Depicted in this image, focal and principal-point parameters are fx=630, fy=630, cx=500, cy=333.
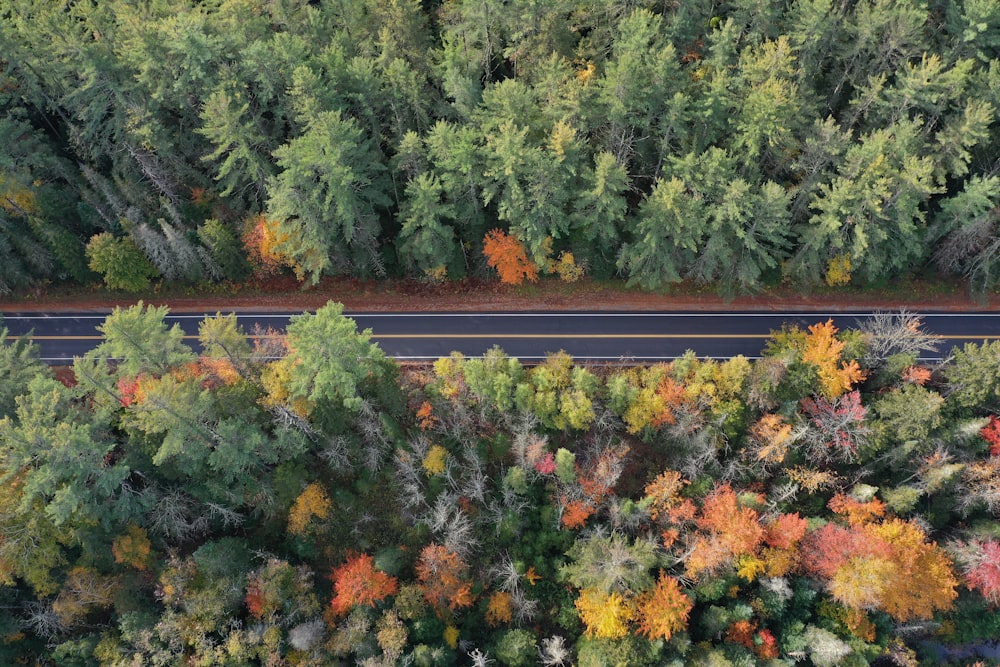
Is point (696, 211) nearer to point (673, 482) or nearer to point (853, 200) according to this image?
point (853, 200)

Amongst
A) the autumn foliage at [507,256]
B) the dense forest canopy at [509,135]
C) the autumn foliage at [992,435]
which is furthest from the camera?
the autumn foliage at [507,256]

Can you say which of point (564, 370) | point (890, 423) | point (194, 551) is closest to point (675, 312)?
point (564, 370)

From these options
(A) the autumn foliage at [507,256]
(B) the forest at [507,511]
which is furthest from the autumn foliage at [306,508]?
(A) the autumn foliage at [507,256]

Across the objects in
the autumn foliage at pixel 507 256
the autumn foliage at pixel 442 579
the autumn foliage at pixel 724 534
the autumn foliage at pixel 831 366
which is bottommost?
the autumn foliage at pixel 442 579

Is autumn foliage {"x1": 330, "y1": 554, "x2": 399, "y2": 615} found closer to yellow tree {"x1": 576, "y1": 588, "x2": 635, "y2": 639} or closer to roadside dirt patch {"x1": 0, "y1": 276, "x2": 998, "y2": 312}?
yellow tree {"x1": 576, "y1": 588, "x2": 635, "y2": 639}

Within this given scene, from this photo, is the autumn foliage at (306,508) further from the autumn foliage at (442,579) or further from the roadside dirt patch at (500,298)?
the roadside dirt patch at (500,298)

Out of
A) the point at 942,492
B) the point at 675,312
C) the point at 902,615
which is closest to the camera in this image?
the point at 902,615

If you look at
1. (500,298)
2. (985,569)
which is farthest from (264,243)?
(985,569)
